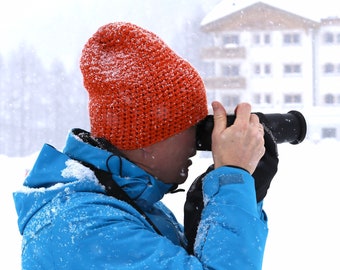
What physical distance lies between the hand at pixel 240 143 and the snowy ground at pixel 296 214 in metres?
3.90

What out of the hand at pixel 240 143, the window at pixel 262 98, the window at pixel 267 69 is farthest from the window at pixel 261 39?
the hand at pixel 240 143

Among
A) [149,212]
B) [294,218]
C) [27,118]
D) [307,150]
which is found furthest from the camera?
[27,118]

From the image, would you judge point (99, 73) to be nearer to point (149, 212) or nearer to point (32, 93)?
point (149, 212)

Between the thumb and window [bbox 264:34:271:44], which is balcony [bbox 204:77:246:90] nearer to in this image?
window [bbox 264:34:271:44]

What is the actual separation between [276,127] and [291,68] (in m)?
25.9

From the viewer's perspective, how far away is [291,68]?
26.2 metres

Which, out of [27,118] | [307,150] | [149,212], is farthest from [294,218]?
[27,118]

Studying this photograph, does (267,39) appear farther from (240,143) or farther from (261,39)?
(240,143)

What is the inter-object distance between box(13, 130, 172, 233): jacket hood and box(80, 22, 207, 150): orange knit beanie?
0.06 metres

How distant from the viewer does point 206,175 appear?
98cm

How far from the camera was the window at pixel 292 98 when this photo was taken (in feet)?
86.4

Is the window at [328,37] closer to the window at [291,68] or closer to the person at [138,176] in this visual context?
the window at [291,68]

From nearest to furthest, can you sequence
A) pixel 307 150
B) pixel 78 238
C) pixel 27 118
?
pixel 78 238 → pixel 307 150 → pixel 27 118

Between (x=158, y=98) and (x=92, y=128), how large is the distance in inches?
6.3
